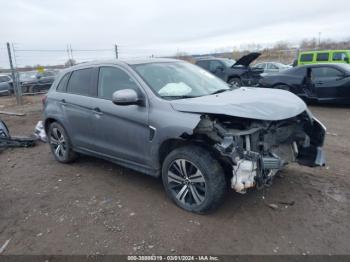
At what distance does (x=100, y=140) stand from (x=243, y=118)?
212 cm

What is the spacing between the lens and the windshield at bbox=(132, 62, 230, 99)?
377 cm

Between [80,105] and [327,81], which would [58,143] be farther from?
[327,81]

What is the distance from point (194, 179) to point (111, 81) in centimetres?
185

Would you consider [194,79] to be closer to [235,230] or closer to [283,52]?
[235,230]

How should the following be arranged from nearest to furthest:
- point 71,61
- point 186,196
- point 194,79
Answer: point 186,196
point 194,79
point 71,61

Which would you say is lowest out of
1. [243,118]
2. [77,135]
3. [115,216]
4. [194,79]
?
[115,216]

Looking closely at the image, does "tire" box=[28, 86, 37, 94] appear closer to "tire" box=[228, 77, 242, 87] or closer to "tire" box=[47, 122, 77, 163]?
"tire" box=[228, 77, 242, 87]

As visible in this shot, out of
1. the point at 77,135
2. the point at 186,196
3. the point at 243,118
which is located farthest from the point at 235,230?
the point at 77,135

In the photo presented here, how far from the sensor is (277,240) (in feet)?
9.70

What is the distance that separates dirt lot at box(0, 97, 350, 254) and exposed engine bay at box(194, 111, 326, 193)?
45cm

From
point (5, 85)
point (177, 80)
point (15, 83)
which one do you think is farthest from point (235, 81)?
point (5, 85)

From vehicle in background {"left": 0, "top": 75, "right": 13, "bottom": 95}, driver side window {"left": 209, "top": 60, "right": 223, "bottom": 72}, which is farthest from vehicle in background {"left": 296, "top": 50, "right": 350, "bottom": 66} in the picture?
vehicle in background {"left": 0, "top": 75, "right": 13, "bottom": 95}

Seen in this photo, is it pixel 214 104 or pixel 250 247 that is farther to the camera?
pixel 214 104

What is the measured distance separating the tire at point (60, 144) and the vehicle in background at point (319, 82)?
745 cm
